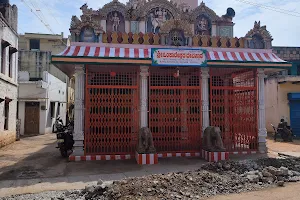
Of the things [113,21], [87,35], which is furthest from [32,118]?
[87,35]

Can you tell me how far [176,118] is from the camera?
34.0ft

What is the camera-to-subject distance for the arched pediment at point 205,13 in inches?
558

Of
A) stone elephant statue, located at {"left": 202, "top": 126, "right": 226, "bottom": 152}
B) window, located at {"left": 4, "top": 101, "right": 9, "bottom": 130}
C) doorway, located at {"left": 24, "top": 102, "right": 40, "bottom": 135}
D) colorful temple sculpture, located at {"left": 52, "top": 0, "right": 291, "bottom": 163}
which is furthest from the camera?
doorway, located at {"left": 24, "top": 102, "right": 40, "bottom": 135}

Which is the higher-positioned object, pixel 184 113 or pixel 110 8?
pixel 110 8

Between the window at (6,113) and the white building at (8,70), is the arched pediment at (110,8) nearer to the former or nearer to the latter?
the white building at (8,70)

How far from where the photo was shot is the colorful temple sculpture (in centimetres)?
960

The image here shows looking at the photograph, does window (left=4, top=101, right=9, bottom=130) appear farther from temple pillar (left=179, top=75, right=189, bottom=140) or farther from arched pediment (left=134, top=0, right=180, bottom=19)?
temple pillar (left=179, top=75, right=189, bottom=140)

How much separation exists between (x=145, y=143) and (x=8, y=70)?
10.2 metres

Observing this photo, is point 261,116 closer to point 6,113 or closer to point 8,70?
point 6,113

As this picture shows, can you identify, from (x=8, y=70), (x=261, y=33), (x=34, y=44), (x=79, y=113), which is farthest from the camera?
(x=34, y=44)

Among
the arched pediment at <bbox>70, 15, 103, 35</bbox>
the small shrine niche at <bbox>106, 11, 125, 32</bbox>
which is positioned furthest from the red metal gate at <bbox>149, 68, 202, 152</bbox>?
the small shrine niche at <bbox>106, 11, 125, 32</bbox>

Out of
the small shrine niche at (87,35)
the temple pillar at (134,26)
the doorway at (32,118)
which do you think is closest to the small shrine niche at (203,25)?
the temple pillar at (134,26)

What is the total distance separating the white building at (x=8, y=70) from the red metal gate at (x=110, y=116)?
253 inches

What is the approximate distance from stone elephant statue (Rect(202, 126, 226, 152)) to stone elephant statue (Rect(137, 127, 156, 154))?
6.51ft
